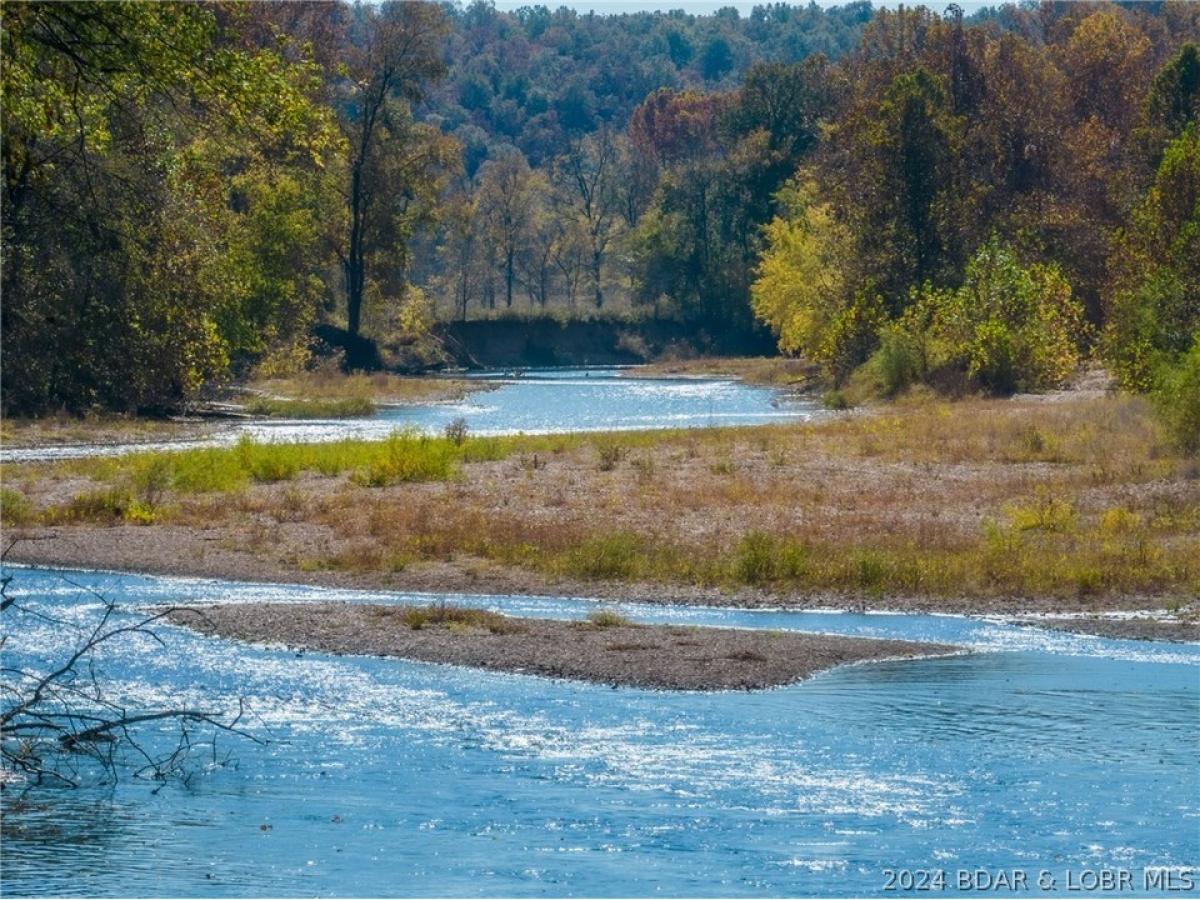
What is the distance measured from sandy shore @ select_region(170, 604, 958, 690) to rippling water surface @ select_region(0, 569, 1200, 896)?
451mm

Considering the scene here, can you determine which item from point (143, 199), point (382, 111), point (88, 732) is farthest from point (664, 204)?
point (88, 732)

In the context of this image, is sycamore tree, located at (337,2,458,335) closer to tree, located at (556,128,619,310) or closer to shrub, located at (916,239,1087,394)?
shrub, located at (916,239,1087,394)

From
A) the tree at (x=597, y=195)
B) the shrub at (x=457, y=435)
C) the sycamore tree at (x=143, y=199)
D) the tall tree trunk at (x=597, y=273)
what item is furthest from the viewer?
the tree at (x=597, y=195)

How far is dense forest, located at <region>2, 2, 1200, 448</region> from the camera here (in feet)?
53.9

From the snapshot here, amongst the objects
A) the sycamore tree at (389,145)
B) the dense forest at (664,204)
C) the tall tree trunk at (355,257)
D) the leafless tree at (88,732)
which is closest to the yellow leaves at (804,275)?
the dense forest at (664,204)

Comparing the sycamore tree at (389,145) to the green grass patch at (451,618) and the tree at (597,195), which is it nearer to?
the tree at (597,195)

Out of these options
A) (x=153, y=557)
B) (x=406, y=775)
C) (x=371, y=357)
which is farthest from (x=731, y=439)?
(x=371, y=357)

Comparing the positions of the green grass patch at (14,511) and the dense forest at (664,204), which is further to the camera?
the green grass patch at (14,511)

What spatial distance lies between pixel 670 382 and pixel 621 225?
175ft

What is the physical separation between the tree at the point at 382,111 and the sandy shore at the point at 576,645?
56.5 meters

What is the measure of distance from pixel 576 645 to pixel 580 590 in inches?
190

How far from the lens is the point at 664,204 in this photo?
115750mm

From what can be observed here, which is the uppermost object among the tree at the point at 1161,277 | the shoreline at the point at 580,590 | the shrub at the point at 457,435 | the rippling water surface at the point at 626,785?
the tree at the point at 1161,277

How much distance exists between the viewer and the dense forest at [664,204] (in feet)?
53.9
